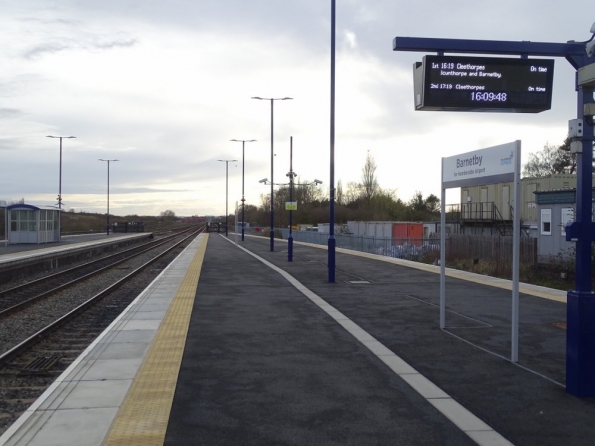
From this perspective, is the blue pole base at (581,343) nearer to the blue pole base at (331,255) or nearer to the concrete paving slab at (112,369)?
the concrete paving slab at (112,369)

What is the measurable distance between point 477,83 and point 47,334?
27.3ft

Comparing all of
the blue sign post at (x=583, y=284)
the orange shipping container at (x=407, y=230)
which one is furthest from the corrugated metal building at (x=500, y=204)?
the blue sign post at (x=583, y=284)

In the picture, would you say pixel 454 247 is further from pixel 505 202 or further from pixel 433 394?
pixel 433 394

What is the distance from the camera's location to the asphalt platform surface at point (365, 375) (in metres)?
5.42

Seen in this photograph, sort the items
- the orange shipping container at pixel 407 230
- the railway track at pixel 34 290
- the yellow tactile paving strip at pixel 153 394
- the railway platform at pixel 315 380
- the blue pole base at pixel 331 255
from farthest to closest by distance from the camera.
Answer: the orange shipping container at pixel 407 230, the blue pole base at pixel 331 255, the railway track at pixel 34 290, the railway platform at pixel 315 380, the yellow tactile paving strip at pixel 153 394

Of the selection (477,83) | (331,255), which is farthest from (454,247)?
(477,83)

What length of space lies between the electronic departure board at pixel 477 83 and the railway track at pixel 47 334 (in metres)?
6.09

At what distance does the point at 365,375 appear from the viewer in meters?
7.21

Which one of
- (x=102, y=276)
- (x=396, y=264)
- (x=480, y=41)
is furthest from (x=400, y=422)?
(x=102, y=276)

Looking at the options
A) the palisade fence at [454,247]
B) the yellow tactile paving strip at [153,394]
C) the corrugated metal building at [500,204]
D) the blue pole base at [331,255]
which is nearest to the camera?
the yellow tactile paving strip at [153,394]

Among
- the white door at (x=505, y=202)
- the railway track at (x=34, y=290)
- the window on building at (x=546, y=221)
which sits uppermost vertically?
the white door at (x=505, y=202)

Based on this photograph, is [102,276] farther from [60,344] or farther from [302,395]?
[302,395]

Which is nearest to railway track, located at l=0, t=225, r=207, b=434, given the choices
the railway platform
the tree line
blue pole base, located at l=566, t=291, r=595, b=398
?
the railway platform

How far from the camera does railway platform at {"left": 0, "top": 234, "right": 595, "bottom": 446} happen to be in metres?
5.38
